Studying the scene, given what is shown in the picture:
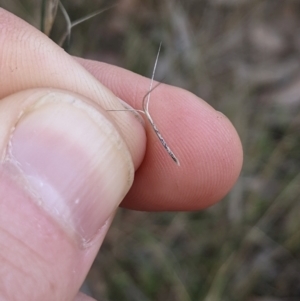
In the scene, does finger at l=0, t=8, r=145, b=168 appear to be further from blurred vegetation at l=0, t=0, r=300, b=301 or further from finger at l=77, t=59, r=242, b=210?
blurred vegetation at l=0, t=0, r=300, b=301

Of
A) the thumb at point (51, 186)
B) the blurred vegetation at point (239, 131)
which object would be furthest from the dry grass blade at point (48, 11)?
the blurred vegetation at point (239, 131)

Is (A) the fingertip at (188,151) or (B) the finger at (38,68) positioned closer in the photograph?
(B) the finger at (38,68)

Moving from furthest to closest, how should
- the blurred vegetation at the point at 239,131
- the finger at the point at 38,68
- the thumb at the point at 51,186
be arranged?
the blurred vegetation at the point at 239,131 → the finger at the point at 38,68 → the thumb at the point at 51,186

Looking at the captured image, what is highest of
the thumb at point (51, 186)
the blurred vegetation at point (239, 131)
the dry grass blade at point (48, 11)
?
the dry grass blade at point (48, 11)

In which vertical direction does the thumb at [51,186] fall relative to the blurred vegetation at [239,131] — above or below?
above

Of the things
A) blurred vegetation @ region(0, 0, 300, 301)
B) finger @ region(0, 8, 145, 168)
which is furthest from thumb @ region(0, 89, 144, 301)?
blurred vegetation @ region(0, 0, 300, 301)

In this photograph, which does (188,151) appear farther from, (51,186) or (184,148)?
(51,186)

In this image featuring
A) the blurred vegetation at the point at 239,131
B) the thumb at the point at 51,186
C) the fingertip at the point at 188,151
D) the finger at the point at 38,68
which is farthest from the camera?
the blurred vegetation at the point at 239,131

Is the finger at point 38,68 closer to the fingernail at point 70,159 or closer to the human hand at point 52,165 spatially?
the human hand at point 52,165
